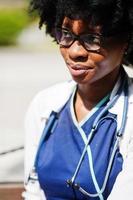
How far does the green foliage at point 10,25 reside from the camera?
14.1 m

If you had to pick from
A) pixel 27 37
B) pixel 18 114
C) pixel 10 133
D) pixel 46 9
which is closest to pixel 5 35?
pixel 27 37

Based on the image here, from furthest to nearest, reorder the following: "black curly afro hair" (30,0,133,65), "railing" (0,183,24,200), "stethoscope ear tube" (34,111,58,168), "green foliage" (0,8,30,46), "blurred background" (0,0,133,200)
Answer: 1. "green foliage" (0,8,30,46)
2. "blurred background" (0,0,133,200)
3. "railing" (0,183,24,200)
4. "stethoscope ear tube" (34,111,58,168)
5. "black curly afro hair" (30,0,133,65)

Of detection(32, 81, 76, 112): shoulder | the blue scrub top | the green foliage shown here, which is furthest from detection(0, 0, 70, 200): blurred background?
the blue scrub top

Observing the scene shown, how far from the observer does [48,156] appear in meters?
2.49

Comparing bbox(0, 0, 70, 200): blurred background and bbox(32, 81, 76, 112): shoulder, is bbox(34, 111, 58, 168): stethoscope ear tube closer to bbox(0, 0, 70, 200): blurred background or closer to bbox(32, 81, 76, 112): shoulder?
bbox(32, 81, 76, 112): shoulder

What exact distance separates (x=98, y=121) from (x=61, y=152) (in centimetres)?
19

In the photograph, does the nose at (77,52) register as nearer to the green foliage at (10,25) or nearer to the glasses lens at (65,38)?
the glasses lens at (65,38)

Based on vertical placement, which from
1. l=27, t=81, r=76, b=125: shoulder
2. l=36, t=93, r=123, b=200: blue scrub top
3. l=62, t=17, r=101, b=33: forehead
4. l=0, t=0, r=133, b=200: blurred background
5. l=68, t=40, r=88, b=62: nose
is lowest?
l=0, t=0, r=133, b=200: blurred background

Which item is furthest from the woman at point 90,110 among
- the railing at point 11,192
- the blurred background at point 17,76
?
the railing at point 11,192

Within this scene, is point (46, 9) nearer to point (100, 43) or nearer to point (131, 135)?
point (100, 43)

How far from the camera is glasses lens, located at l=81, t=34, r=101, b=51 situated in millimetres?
2295

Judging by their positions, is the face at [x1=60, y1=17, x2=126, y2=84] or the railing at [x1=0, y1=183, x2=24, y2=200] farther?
the railing at [x1=0, y1=183, x2=24, y2=200]

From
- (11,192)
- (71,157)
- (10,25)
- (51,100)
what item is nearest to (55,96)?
(51,100)

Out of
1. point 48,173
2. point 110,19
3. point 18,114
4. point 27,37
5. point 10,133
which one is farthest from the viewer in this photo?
point 27,37
